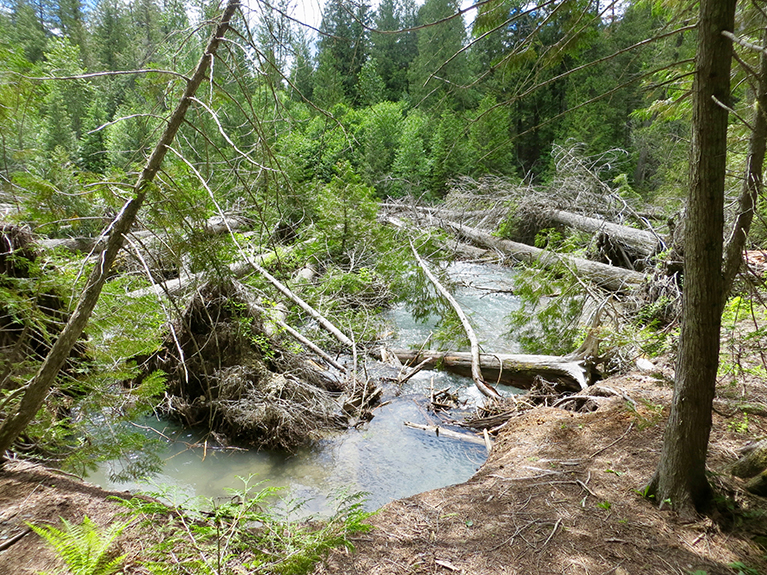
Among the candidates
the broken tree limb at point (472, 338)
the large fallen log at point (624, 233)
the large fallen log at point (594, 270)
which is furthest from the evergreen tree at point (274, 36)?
the large fallen log at point (624, 233)

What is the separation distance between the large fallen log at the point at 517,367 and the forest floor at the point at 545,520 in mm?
1756

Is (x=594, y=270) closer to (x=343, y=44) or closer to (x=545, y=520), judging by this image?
(x=545, y=520)

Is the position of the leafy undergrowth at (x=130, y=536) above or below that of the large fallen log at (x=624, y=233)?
below

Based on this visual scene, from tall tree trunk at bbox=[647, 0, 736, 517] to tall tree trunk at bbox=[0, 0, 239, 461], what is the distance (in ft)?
8.04

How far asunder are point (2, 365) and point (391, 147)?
63.6ft

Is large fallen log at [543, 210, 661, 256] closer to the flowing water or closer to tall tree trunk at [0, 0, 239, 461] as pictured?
the flowing water

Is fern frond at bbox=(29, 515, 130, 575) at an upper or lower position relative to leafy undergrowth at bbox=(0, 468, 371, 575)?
upper

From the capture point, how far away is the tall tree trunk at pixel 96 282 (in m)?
2.10

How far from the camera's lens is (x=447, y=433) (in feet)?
15.6

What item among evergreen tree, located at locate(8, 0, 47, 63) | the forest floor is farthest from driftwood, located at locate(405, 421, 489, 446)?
evergreen tree, located at locate(8, 0, 47, 63)

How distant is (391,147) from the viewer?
20.2 meters

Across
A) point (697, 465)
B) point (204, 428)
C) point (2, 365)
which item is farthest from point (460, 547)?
point (204, 428)

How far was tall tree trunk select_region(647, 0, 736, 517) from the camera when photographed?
215 cm

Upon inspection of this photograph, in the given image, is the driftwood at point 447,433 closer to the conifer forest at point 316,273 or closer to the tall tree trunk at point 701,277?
the conifer forest at point 316,273
